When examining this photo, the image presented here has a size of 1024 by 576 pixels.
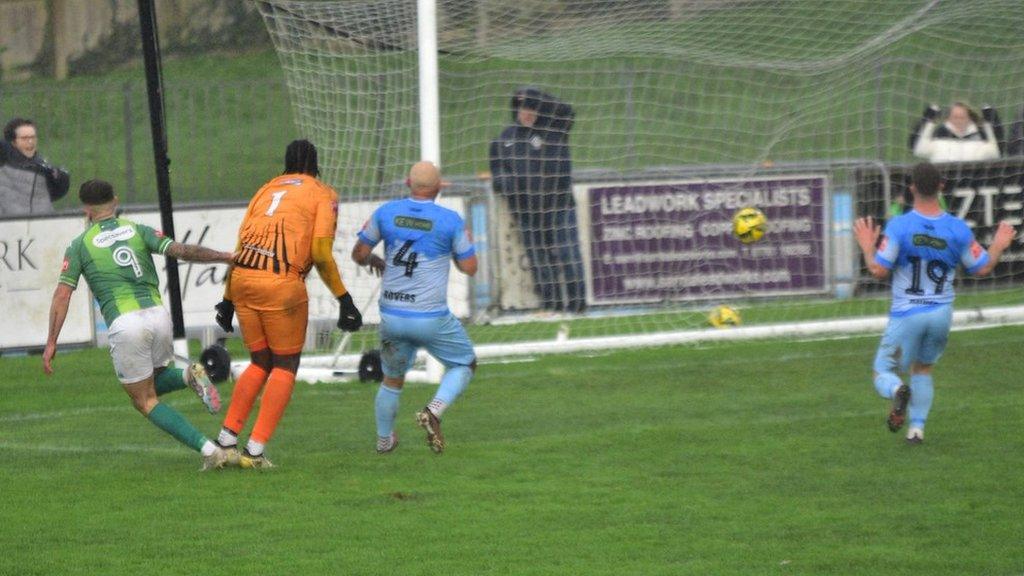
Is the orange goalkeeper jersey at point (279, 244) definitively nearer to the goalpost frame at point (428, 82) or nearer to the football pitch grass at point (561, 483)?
the football pitch grass at point (561, 483)

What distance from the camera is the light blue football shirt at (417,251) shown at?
10.2 metres

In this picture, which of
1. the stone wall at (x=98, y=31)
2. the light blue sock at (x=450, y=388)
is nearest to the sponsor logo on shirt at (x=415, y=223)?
the light blue sock at (x=450, y=388)

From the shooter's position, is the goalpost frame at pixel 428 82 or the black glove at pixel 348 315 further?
the goalpost frame at pixel 428 82

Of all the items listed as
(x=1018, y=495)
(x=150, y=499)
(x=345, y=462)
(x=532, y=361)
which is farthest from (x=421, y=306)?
(x=532, y=361)

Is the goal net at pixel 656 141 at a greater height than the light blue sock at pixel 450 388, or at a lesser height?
greater

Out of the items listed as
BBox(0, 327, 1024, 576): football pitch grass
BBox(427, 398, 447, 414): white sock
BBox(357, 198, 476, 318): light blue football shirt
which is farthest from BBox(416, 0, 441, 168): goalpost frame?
BBox(427, 398, 447, 414): white sock

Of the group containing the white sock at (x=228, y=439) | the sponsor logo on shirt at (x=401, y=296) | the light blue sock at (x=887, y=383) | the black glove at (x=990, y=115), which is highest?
the black glove at (x=990, y=115)

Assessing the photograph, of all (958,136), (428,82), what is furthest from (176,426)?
(958,136)

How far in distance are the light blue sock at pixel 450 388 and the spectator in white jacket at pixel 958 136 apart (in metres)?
8.03

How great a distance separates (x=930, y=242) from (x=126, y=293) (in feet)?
16.4

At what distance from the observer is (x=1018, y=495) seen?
350 inches

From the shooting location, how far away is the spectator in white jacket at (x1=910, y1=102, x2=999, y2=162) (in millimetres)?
16453

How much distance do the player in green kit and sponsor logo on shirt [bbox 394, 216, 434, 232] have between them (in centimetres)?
114

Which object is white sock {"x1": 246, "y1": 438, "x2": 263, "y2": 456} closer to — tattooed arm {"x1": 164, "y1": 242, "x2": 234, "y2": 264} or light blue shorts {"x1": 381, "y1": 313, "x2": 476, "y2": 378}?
light blue shorts {"x1": 381, "y1": 313, "x2": 476, "y2": 378}
